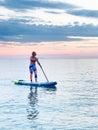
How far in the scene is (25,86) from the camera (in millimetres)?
48375

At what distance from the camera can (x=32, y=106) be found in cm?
3133

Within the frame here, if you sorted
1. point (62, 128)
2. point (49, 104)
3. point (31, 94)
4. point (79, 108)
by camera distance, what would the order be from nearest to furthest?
point (62, 128)
point (79, 108)
point (49, 104)
point (31, 94)

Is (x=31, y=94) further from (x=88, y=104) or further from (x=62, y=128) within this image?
(x=62, y=128)

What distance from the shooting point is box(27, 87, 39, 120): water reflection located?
2685cm

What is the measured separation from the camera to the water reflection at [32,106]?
88.1 feet

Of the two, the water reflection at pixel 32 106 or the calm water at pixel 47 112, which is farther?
the water reflection at pixel 32 106

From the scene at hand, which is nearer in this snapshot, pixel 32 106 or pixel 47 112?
pixel 47 112

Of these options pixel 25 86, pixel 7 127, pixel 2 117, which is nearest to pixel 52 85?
pixel 25 86

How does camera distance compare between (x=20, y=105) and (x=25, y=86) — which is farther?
(x=25, y=86)

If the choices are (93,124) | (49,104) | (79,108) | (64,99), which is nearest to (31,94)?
(64,99)

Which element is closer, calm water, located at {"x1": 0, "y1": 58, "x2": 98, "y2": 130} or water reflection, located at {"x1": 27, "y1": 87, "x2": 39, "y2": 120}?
calm water, located at {"x1": 0, "y1": 58, "x2": 98, "y2": 130}

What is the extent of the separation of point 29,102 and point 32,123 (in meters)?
9.16

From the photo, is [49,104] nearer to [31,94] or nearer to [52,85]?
[31,94]

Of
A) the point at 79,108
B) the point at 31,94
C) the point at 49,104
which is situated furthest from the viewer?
the point at 31,94
